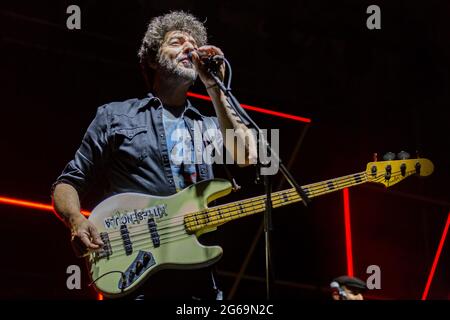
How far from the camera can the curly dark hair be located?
345 cm

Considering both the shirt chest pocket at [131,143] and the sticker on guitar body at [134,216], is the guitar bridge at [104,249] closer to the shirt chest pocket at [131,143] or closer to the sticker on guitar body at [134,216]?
the sticker on guitar body at [134,216]

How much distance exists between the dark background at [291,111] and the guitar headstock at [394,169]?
4.28 ft

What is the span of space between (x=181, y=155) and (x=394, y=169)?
1.29 meters

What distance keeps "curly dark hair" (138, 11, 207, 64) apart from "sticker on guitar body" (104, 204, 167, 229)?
87 cm

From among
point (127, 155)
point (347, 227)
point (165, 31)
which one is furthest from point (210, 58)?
point (347, 227)

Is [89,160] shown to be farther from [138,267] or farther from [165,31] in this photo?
[165,31]

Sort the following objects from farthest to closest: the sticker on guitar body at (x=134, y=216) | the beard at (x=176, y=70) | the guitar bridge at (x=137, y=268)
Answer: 1. the beard at (x=176, y=70)
2. the sticker on guitar body at (x=134, y=216)
3. the guitar bridge at (x=137, y=268)

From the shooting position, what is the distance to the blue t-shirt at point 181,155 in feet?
10.1

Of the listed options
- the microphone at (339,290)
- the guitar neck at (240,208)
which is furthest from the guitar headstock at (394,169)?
the microphone at (339,290)

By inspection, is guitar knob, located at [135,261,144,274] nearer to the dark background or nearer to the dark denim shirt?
the dark denim shirt

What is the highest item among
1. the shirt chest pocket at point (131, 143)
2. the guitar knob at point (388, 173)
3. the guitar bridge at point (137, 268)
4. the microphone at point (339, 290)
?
the shirt chest pocket at point (131, 143)

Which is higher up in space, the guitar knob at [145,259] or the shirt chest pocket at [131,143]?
the shirt chest pocket at [131,143]

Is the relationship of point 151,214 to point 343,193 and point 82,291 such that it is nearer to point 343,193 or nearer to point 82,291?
point 82,291

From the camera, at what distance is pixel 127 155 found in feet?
9.99
